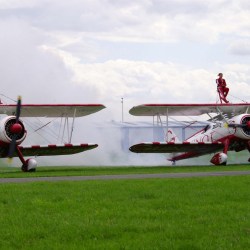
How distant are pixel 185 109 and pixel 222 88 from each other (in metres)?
3.76

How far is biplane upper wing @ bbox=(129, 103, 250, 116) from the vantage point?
35.8m

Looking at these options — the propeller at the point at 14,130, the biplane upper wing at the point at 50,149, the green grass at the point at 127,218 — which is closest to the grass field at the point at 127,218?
the green grass at the point at 127,218

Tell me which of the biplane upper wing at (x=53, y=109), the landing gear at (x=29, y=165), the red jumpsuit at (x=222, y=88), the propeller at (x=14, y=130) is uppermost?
the red jumpsuit at (x=222, y=88)

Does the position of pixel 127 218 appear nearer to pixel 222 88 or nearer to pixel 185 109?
pixel 185 109

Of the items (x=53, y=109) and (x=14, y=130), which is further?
(x=53, y=109)

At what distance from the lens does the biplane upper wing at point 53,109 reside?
105 feet

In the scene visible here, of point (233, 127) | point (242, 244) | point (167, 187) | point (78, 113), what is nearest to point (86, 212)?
point (242, 244)

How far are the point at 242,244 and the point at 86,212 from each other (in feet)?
11.8

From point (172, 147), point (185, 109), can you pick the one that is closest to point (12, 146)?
point (172, 147)

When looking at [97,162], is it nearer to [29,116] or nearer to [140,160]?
[140,160]

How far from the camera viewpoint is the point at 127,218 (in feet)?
32.2

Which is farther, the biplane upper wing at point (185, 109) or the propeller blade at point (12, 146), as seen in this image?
the biplane upper wing at point (185, 109)

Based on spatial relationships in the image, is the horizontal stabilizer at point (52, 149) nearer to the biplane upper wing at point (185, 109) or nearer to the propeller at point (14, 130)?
the propeller at point (14, 130)

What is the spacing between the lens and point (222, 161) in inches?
1351
